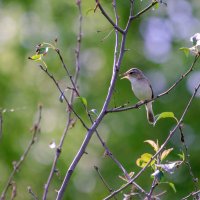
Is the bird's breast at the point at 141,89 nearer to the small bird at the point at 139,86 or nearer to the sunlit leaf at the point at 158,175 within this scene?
the small bird at the point at 139,86

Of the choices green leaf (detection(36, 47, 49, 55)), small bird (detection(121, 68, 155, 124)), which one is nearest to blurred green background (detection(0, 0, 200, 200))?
small bird (detection(121, 68, 155, 124))

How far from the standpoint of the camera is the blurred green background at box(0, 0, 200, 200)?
10055 millimetres

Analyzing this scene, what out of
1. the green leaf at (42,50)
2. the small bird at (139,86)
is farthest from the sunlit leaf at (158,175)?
the small bird at (139,86)

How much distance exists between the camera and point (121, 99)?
1036cm

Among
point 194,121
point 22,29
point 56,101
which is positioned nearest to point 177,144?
point 194,121

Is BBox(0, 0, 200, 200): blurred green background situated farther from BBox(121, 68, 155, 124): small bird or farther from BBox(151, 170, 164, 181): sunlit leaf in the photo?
BBox(151, 170, 164, 181): sunlit leaf

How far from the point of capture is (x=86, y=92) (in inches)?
418

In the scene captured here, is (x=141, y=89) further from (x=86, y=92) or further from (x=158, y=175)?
(x=86, y=92)

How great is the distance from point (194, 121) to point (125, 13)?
2317mm

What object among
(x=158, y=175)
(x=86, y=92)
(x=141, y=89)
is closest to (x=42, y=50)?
(x=158, y=175)

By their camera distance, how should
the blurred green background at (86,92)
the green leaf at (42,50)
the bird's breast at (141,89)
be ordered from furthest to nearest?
the blurred green background at (86,92), the bird's breast at (141,89), the green leaf at (42,50)

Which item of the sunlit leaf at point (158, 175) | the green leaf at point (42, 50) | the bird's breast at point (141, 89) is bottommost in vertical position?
the sunlit leaf at point (158, 175)

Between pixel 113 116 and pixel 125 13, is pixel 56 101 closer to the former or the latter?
pixel 113 116

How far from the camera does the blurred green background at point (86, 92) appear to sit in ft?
33.0
